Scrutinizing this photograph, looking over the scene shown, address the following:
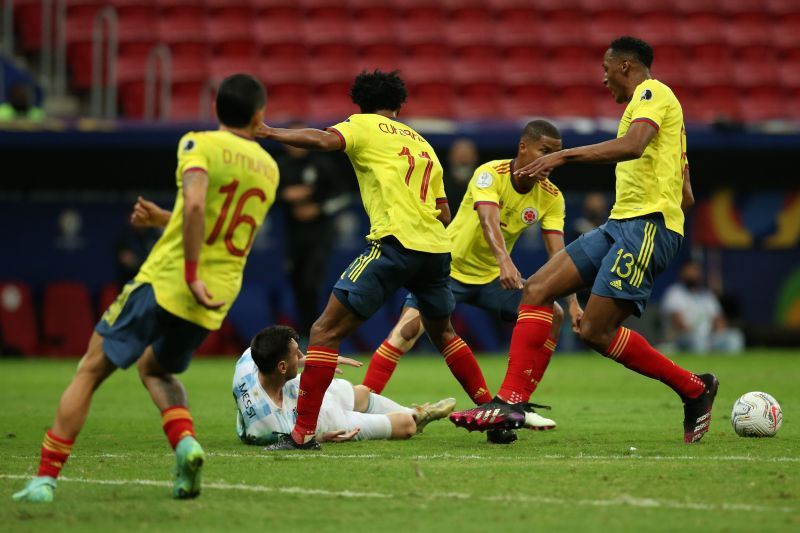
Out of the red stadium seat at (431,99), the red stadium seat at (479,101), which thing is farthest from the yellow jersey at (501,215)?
the red stadium seat at (479,101)

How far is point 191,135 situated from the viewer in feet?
19.1

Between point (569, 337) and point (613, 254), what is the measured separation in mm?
10995

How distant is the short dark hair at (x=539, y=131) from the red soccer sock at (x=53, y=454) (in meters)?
3.98

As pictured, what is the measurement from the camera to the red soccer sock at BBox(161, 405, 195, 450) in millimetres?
5875

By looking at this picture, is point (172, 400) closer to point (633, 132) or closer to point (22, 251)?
point (633, 132)

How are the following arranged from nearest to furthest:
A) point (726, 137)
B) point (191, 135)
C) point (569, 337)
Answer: point (191, 135) → point (726, 137) → point (569, 337)

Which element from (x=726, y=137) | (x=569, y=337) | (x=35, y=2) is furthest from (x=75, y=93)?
(x=726, y=137)

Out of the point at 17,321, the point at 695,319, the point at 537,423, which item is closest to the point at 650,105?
the point at 537,423

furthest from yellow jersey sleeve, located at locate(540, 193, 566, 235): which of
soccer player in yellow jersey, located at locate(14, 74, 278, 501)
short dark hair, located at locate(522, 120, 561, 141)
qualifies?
soccer player in yellow jersey, located at locate(14, 74, 278, 501)

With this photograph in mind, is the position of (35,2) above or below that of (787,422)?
above

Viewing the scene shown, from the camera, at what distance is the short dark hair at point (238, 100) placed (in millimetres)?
5938

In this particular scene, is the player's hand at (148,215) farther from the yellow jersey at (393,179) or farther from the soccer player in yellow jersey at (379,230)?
the yellow jersey at (393,179)

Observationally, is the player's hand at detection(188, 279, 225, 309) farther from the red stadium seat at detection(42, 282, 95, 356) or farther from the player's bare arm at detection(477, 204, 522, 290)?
the red stadium seat at detection(42, 282, 95, 356)

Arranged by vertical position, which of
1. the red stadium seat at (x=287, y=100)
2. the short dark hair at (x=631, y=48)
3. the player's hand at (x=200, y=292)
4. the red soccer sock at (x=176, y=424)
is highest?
the red stadium seat at (x=287, y=100)
